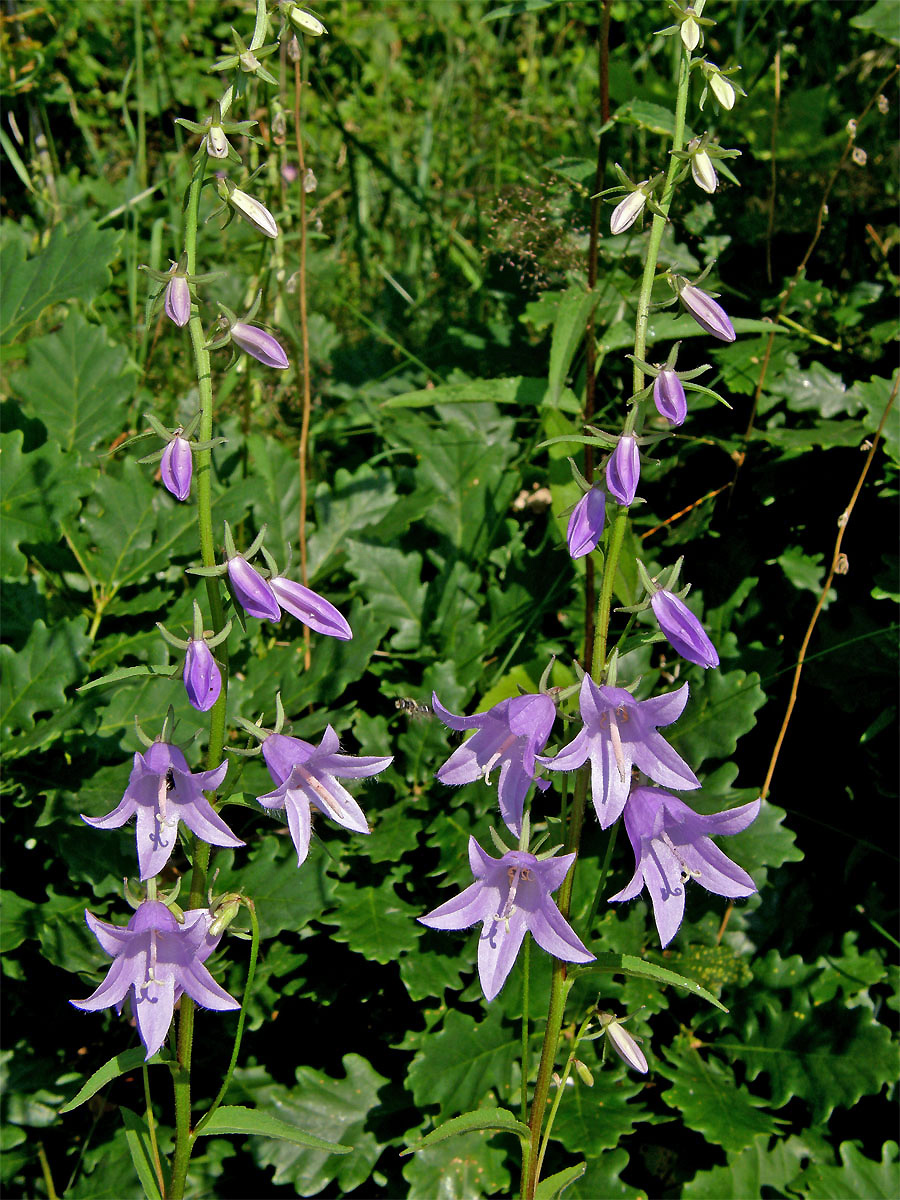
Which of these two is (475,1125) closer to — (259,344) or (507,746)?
(507,746)

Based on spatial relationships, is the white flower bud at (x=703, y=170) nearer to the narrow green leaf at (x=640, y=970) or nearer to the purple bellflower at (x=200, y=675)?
the purple bellflower at (x=200, y=675)

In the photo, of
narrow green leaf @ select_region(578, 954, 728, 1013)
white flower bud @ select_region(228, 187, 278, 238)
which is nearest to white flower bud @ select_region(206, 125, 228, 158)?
white flower bud @ select_region(228, 187, 278, 238)

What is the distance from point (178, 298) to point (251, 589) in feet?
1.42

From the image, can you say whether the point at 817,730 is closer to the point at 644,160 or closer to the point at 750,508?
the point at 750,508

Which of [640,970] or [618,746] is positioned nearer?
[618,746]

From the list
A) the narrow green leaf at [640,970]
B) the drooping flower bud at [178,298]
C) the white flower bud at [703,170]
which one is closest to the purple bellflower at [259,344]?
the drooping flower bud at [178,298]

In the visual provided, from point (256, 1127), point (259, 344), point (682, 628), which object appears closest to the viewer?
point (682, 628)

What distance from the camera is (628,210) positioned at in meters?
1.50

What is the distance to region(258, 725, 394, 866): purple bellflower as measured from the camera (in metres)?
1.54

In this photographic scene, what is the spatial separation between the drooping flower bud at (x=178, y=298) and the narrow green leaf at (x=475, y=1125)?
1242 mm

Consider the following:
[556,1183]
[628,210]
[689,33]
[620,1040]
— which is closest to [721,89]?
[689,33]

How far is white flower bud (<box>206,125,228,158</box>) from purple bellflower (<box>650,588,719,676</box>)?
889 mm

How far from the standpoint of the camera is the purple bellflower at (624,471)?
4.75 ft

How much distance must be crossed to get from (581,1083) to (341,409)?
236cm
